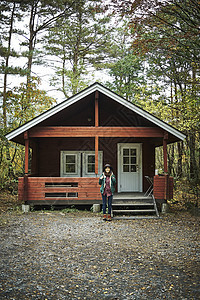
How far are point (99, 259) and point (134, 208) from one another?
568cm

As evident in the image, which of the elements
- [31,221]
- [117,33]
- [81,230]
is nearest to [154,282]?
[81,230]

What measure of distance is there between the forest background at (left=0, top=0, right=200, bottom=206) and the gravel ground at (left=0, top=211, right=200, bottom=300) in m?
4.79

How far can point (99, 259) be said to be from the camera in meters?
5.34

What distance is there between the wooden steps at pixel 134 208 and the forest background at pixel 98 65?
2101mm

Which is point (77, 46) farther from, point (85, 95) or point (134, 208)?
point (134, 208)

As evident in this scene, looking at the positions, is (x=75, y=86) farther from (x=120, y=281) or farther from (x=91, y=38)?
(x=120, y=281)

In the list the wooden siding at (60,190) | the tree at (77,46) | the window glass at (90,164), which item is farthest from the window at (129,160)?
the tree at (77,46)

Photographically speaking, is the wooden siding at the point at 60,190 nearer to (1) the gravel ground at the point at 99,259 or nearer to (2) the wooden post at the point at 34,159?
(1) the gravel ground at the point at 99,259

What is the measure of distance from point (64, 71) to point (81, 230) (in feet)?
51.3

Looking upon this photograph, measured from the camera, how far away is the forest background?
10.4 metres

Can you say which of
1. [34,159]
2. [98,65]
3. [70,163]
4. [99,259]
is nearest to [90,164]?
[70,163]

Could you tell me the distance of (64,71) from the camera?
21.0 m

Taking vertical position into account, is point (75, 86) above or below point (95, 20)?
below

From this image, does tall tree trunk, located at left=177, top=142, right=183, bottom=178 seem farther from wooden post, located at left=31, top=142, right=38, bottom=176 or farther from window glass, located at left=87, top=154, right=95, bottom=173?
wooden post, located at left=31, top=142, right=38, bottom=176
